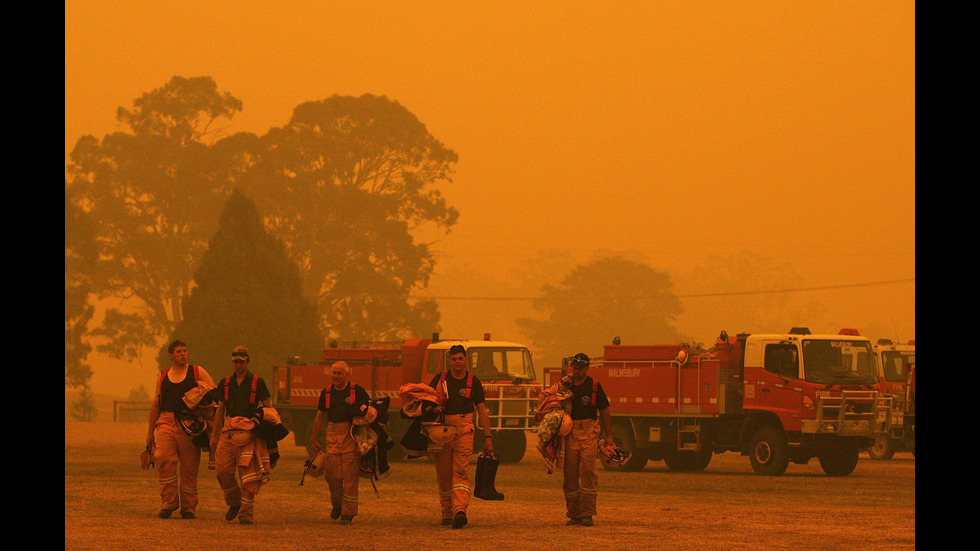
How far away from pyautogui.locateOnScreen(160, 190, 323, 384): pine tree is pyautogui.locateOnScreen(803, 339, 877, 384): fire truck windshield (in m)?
30.7

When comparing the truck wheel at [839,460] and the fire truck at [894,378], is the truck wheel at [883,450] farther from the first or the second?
the truck wheel at [839,460]

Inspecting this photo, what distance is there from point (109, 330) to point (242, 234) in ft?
82.5

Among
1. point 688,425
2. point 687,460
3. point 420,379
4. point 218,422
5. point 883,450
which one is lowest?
point 883,450

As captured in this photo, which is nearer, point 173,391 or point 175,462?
point 173,391

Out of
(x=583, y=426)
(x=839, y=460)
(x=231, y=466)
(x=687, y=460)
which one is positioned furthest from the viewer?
(x=687, y=460)

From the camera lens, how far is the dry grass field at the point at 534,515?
16.1 metres

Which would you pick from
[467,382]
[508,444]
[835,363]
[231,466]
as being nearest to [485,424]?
[467,382]

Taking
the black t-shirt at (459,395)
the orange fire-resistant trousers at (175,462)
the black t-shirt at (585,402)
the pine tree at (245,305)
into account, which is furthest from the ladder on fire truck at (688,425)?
the pine tree at (245,305)

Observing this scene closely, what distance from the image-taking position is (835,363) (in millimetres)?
28484

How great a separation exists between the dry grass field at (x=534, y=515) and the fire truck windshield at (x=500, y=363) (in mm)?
2766

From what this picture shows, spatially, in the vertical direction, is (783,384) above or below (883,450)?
above

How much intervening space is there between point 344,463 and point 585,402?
293cm

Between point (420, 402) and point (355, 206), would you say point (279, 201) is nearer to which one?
point (355, 206)

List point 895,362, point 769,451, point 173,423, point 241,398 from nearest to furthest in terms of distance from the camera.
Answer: point 241,398 < point 173,423 < point 769,451 < point 895,362
